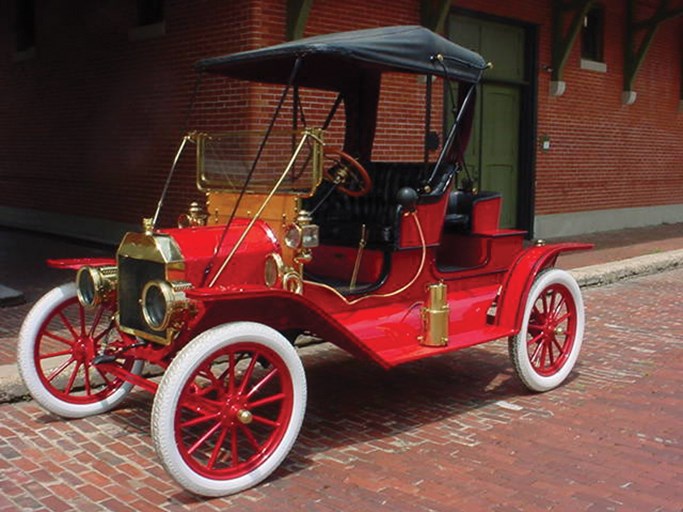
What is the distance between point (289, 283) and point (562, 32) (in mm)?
10251

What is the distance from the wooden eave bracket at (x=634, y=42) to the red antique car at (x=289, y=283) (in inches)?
398

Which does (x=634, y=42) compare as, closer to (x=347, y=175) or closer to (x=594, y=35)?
(x=594, y=35)

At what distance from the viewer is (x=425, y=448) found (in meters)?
4.27

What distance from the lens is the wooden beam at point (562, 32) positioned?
12758mm

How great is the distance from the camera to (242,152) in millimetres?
4840

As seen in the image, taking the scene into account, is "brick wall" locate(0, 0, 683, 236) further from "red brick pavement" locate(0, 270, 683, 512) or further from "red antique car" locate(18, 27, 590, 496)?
"red brick pavement" locate(0, 270, 683, 512)

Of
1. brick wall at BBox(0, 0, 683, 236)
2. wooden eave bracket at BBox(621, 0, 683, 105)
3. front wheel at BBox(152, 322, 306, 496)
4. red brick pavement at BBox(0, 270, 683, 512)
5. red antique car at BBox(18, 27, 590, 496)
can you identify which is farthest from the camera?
wooden eave bracket at BBox(621, 0, 683, 105)

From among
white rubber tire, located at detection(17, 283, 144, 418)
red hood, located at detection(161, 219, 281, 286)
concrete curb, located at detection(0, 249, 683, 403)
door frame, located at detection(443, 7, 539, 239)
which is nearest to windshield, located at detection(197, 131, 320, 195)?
red hood, located at detection(161, 219, 281, 286)

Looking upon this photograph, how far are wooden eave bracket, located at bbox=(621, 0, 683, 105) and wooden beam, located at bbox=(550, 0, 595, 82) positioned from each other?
6.53ft

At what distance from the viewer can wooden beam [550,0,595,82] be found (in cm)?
1276

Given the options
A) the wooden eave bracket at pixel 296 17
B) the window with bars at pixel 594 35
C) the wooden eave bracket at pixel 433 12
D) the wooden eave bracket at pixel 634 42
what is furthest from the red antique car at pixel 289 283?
the wooden eave bracket at pixel 634 42

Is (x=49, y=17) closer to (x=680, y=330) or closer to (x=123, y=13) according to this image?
(x=123, y=13)

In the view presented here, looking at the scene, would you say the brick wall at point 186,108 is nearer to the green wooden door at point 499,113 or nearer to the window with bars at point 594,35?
the window with bars at point 594,35

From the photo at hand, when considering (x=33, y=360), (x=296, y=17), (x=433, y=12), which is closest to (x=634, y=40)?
(x=433, y=12)
